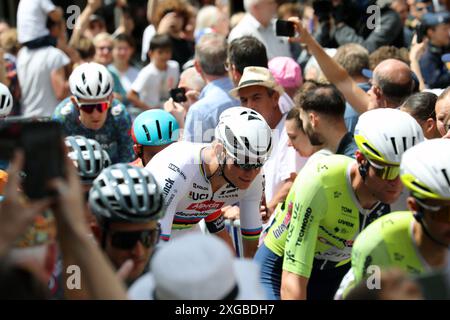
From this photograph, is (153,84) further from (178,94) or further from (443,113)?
(443,113)

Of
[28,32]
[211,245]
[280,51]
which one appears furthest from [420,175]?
[28,32]

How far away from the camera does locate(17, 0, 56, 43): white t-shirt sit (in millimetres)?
9797

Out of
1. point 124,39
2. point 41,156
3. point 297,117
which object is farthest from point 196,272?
point 124,39

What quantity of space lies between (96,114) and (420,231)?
4094 mm

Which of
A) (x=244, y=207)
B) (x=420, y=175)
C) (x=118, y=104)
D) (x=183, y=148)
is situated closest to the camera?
(x=420, y=175)

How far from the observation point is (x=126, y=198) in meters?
3.61

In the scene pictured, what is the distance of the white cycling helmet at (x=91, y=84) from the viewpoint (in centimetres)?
709

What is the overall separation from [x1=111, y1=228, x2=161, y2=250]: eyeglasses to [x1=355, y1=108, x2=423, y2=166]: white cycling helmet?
125cm

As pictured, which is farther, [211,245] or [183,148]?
[183,148]

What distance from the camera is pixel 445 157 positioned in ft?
11.7

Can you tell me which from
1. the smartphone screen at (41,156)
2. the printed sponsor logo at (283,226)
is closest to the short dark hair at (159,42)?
the printed sponsor logo at (283,226)

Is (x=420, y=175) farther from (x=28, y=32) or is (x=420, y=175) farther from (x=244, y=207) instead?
(x=28, y=32)
